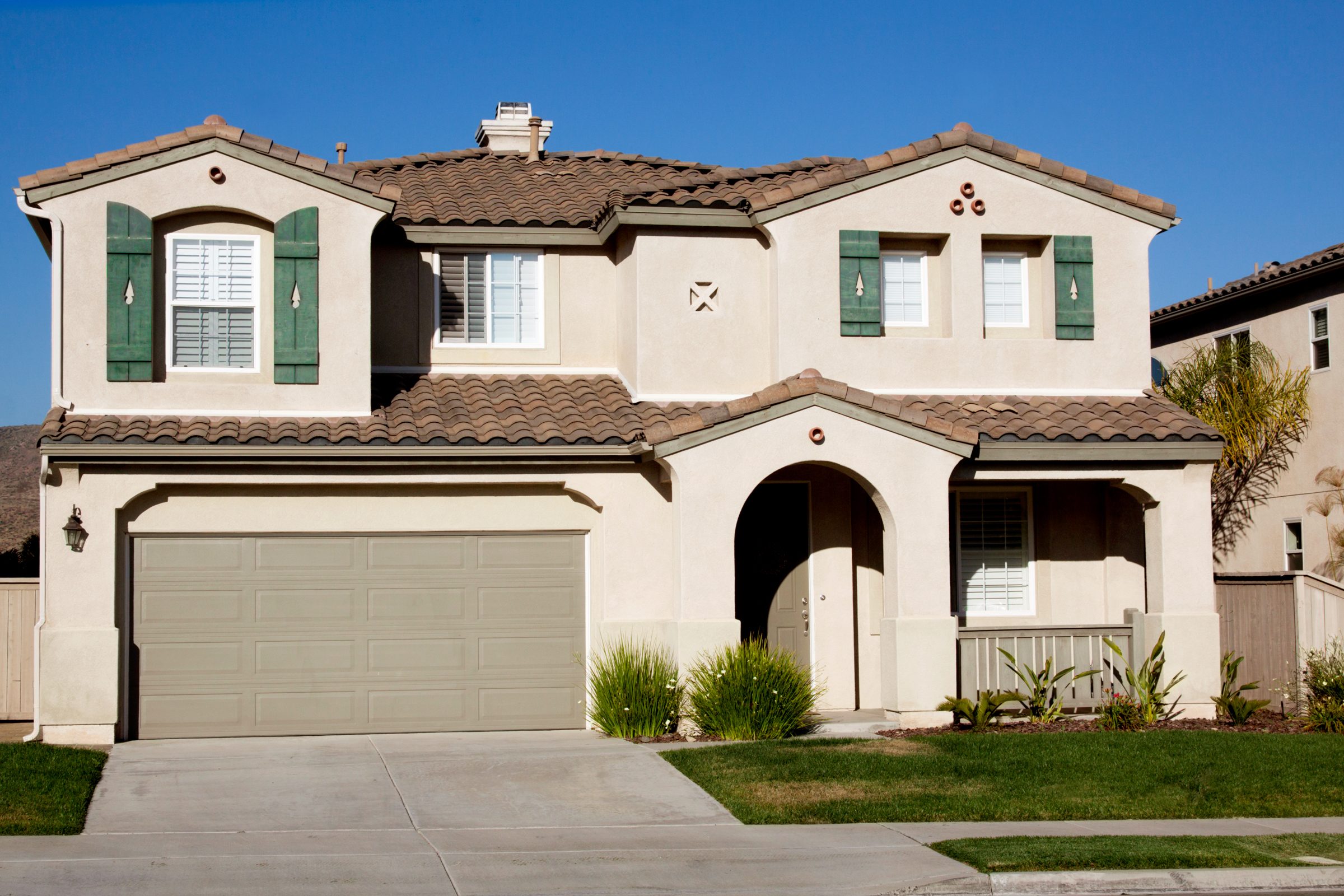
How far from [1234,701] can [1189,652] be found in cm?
69

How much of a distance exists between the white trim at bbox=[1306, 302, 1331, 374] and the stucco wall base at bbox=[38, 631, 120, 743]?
695 inches

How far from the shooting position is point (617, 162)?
71.1ft

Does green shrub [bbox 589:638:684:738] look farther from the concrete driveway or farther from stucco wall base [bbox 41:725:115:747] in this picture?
stucco wall base [bbox 41:725:115:747]

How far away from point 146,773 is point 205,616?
2.75 m

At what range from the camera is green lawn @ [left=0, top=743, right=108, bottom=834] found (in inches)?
418

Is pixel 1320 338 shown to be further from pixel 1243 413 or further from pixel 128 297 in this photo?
pixel 128 297

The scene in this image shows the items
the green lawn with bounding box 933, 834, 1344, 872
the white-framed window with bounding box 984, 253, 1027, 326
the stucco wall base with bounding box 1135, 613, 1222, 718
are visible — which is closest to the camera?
the green lawn with bounding box 933, 834, 1344, 872

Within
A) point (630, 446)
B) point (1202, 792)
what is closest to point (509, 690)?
point (630, 446)

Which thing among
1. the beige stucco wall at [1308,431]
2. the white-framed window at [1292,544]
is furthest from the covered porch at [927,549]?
the white-framed window at [1292,544]

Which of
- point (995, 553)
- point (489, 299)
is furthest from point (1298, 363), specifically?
point (489, 299)

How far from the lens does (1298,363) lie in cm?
2325

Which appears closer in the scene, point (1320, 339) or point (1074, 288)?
point (1074, 288)

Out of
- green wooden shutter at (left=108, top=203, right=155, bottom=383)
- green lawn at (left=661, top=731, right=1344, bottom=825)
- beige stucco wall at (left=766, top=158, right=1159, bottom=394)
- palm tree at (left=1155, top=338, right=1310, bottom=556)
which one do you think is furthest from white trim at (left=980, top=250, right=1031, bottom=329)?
green wooden shutter at (left=108, top=203, right=155, bottom=383)

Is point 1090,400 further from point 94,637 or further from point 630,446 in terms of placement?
point 94,637
